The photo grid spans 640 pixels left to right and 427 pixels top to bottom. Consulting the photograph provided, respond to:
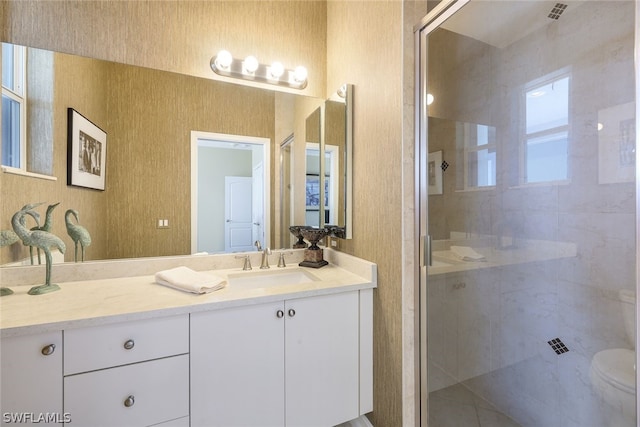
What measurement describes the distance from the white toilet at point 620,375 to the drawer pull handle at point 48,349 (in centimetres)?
203

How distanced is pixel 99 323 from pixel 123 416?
0.36 meters

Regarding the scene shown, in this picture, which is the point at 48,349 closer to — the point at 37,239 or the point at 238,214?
the point at 37,239

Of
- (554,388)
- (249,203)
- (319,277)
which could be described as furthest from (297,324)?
(554,388)

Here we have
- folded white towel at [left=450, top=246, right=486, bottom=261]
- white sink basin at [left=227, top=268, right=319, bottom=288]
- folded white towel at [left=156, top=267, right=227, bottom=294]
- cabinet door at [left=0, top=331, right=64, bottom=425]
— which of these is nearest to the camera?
cabinet door at [left=0, top=331, right=64, bottom=425]

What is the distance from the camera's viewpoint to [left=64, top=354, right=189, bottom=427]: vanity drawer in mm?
949

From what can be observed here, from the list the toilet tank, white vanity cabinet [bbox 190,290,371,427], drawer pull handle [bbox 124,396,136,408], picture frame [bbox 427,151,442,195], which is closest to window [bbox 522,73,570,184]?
picture frame [bbox 427,151,442,195]

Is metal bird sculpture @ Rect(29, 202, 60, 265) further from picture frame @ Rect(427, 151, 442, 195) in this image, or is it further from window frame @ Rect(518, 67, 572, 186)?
window frame @ Rect(518, 67, 572, 186)

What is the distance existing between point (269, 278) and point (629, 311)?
1.61 metres

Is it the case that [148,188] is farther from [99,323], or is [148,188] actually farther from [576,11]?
[576,11]

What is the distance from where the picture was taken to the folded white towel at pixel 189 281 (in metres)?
1.21

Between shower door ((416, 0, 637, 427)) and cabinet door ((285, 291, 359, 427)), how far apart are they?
35 centimetres

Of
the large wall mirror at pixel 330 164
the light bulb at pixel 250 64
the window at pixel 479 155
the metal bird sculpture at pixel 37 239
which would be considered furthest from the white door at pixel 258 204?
the window at pixel 479 155

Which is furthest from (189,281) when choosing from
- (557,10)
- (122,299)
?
(557,10)

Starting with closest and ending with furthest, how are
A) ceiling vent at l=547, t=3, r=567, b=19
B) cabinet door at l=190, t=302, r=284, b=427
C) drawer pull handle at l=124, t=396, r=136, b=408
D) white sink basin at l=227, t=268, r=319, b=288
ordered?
drawer pull handle at l=124, t=396, r=136, b=408 → cabinet door at l=190, t=302, r=284, b=427 → ceiling vent at l=547, t=3, r=567, b=19 → white sink basin at l=227, t=268, r=319, b=288
